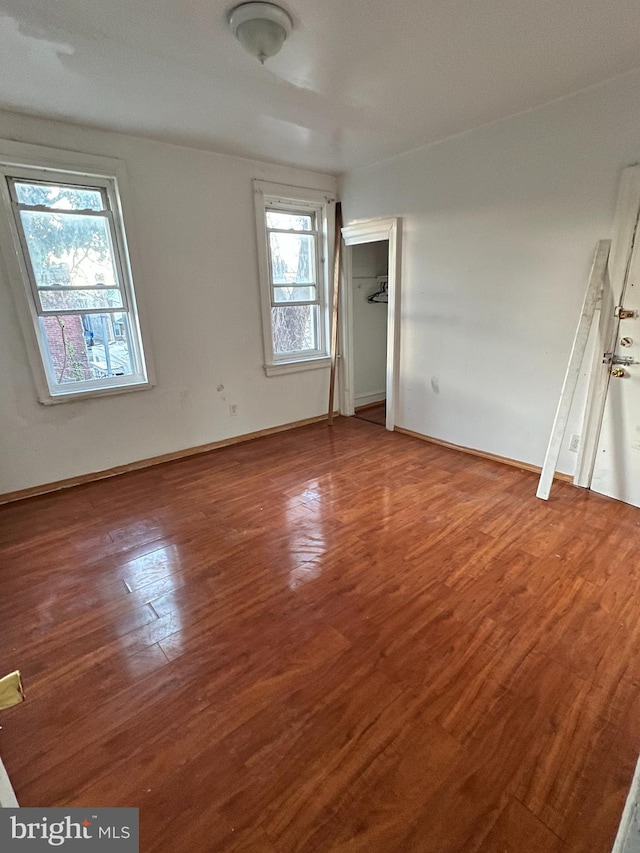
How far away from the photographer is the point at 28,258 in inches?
A: 109

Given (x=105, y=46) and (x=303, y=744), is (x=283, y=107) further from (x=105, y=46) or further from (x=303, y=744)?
(x=303, y=744)

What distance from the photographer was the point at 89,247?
119 inches

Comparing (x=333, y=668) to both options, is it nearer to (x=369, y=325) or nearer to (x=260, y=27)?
(x=260, y=27)

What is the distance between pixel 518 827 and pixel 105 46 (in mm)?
3332

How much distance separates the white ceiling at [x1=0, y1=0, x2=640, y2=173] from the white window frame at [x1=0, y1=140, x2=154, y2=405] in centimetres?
25

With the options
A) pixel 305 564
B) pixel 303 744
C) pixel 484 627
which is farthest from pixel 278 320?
pixel 303 744

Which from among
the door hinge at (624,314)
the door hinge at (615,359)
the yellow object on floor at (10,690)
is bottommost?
the yellow object on floor at (10,690)

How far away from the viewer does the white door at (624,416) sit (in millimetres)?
2439

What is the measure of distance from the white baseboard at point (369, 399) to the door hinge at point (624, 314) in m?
2.90

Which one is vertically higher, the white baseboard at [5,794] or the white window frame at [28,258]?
the white window frame at [28,258]

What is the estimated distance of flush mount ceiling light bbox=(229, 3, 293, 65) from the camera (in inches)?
64.8

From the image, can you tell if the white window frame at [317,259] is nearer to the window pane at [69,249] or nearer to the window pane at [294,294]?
the window pane at [294,294]

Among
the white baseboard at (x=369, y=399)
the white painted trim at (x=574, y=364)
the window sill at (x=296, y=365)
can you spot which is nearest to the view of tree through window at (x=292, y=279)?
the window sill at (x=296, y=365)

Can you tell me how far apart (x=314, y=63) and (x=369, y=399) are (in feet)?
11.7
